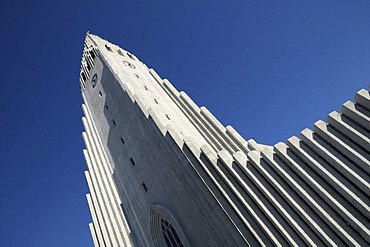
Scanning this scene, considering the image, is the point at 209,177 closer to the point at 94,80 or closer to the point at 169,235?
the point at 169,235

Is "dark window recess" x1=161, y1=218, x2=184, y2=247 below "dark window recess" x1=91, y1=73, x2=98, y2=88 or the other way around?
below

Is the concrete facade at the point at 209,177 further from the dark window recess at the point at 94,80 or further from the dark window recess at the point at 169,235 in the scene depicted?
the dark window recess at the point at 94,80

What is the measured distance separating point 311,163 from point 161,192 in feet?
41.5

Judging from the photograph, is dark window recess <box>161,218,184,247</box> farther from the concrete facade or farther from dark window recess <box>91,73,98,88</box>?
dark window recess <box>91,73,98,88</box>

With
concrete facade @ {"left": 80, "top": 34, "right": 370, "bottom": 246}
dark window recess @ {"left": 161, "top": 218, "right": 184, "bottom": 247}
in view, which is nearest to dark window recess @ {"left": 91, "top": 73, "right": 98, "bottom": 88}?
concrete facade @ {"left": 80, "top": 34, "right": 370, "bottom": 246}

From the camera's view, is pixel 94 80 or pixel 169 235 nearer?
pixel 169 235

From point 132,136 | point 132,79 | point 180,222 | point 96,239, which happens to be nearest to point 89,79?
point 132,79

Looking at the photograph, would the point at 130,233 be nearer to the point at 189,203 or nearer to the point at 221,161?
the point at 189,203

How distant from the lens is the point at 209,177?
59.7ft

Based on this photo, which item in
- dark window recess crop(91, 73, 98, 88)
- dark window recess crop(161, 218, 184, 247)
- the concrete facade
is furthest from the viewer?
dark window recess crop(91, 73, 98, 88)

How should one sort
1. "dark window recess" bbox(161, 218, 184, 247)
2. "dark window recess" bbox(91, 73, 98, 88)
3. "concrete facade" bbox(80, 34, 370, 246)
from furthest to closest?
"dark window recess" bbox(91, 73, 98, 88) → "dark window recess" bbox(161, 218, 184, 247) → "concrete facade" bbox(80, 34, 370, 246)

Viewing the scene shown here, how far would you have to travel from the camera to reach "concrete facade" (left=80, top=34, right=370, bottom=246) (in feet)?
44.9

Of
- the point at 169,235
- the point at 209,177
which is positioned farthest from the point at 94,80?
the point at 209,177

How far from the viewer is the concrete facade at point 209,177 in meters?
13.7
